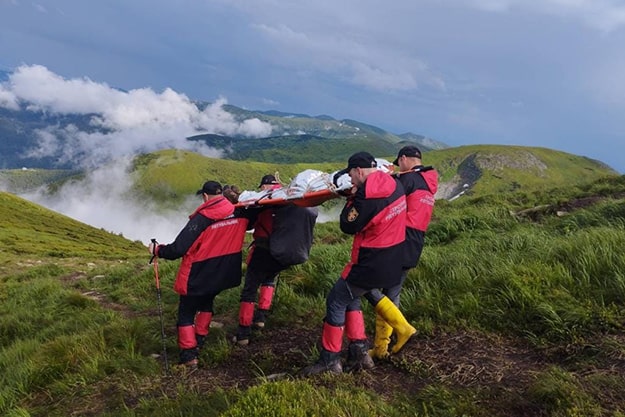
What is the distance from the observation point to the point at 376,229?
5234mm

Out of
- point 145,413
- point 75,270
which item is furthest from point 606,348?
point 75,270

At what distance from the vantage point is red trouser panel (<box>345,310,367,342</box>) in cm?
569

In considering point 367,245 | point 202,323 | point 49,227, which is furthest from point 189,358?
point 49,227

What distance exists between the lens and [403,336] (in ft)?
18.5

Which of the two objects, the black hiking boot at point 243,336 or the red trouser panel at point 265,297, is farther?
the red trouser panel at point 265,297

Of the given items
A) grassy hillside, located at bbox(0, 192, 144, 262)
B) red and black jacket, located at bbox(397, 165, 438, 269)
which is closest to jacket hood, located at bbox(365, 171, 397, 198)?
red and black jacket, located at bbox(397, 165, 438, 269)

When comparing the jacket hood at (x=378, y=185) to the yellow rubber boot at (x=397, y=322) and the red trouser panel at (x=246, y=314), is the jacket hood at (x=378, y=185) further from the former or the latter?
the red trouser panel at (x=246, y=314)

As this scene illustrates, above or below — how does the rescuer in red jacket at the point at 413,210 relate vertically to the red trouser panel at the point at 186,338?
above

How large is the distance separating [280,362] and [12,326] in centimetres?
770

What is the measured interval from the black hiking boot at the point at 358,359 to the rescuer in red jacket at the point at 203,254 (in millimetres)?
2384

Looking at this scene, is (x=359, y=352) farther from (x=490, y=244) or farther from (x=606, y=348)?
(x=490, y=244)

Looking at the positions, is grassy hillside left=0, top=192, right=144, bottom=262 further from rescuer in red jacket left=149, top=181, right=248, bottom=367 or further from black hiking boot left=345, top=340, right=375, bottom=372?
black hiking boot left=345, top=340, right=375, bottom=372

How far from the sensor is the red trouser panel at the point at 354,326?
5688 mm

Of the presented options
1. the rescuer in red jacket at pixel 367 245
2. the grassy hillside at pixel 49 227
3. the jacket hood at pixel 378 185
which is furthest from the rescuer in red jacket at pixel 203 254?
the grassy hillside at pixel 49 227
